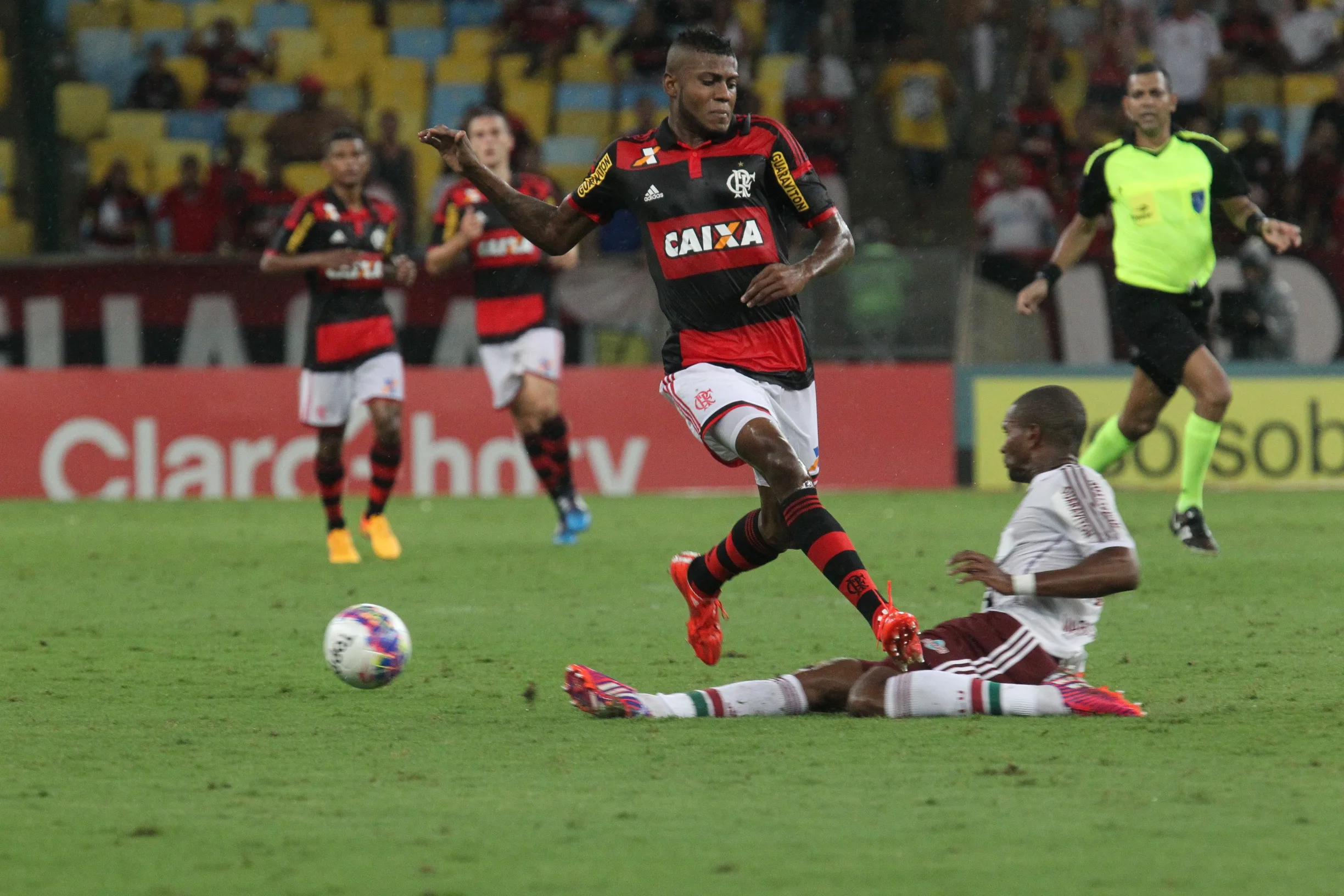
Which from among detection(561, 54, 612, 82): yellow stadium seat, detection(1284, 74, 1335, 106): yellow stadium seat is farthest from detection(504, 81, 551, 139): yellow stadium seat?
detection(1284, 74, 1335, 106): yellow stadium seat

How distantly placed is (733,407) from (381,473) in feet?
17.1

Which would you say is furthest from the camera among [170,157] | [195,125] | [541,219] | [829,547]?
[195,125]

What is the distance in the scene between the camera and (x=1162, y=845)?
3641 millimetres

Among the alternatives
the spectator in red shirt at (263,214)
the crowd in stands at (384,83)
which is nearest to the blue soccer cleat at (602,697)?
the spectator in red shirt at (263,214)

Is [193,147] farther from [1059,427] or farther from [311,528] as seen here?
[1059,427]

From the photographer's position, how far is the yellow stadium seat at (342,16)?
64.6 ft

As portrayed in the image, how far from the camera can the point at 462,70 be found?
19.2m

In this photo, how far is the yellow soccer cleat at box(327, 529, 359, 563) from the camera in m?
10.4

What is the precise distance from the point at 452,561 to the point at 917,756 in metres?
5.92

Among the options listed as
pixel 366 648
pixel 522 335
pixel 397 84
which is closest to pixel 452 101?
pixel 397 84

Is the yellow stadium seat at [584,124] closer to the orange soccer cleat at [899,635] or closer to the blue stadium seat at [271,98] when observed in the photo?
the blue stadium seat at [271,98]

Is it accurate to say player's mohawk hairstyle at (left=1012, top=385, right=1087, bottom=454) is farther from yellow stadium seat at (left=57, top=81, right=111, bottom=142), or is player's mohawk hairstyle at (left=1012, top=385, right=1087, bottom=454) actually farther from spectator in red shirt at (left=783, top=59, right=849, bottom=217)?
yellow stadium seat at (left=57, top=81, right=111, bottom=142)

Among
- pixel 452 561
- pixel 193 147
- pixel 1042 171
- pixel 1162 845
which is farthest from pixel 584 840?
pixel 193 147

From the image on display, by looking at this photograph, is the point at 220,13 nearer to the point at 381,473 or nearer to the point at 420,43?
the point at 420,43
